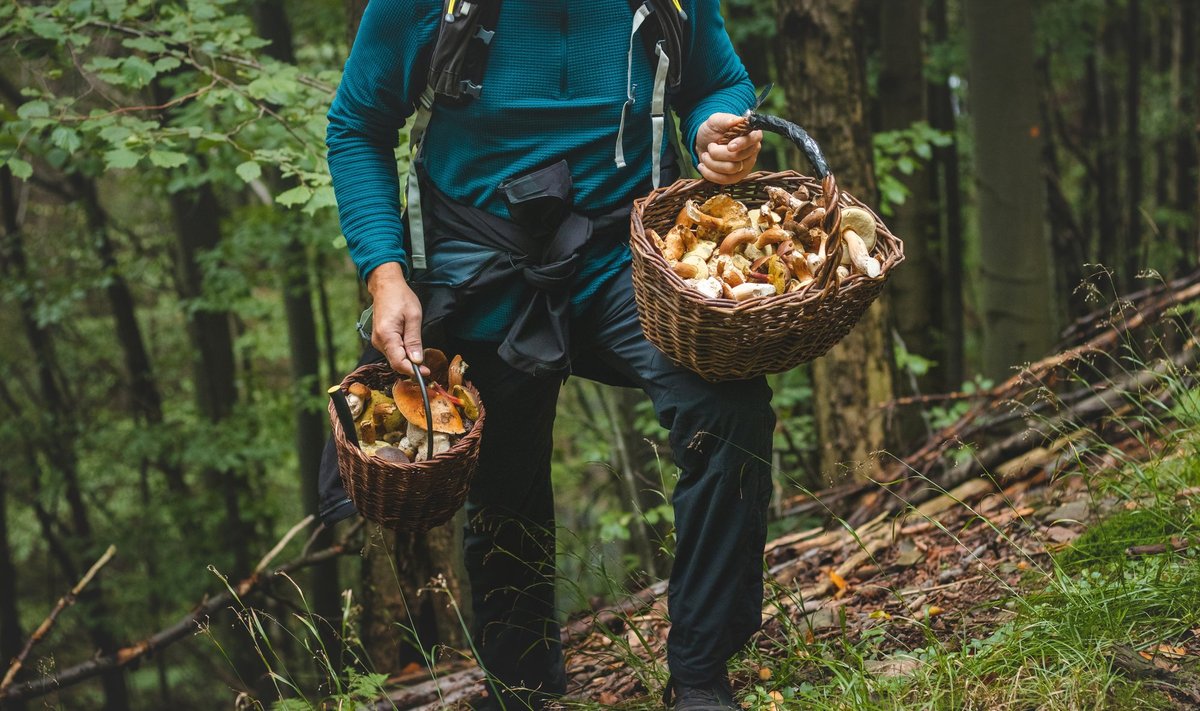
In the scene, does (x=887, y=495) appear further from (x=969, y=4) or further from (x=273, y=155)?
(x=969, y=4)

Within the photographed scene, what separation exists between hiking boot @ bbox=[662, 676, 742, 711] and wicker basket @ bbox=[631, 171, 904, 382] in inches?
29.9

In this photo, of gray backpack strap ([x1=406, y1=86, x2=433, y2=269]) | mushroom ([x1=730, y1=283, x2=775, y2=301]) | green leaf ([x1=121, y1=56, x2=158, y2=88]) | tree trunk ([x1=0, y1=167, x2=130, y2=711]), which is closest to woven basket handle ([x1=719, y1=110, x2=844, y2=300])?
mushroom ([x1=730, y1=283, x2=775, y2=301])

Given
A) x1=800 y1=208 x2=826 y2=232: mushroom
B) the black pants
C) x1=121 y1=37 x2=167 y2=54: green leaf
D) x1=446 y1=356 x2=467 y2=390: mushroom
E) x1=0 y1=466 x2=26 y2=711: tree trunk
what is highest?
x1=121 y1=37 x2=167 y2=54: green leaf

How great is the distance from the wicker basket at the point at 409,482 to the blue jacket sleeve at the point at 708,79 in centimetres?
97

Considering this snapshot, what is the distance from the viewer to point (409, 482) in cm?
238

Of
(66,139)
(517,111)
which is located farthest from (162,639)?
(517,111)

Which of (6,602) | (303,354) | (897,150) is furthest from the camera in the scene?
(6,602)

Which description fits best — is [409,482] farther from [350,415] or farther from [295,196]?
[295,196]

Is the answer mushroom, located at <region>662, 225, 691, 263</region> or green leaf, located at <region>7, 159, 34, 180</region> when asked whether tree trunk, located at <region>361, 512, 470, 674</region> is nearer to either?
green leaf, located at <region>7, 159, 34, 180</region>

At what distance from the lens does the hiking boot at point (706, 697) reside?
2.35 m

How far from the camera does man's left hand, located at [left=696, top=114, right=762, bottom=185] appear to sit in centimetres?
238

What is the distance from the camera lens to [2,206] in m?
10.5

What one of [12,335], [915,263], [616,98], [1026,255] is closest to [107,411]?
[12,335]

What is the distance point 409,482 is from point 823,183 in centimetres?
119
